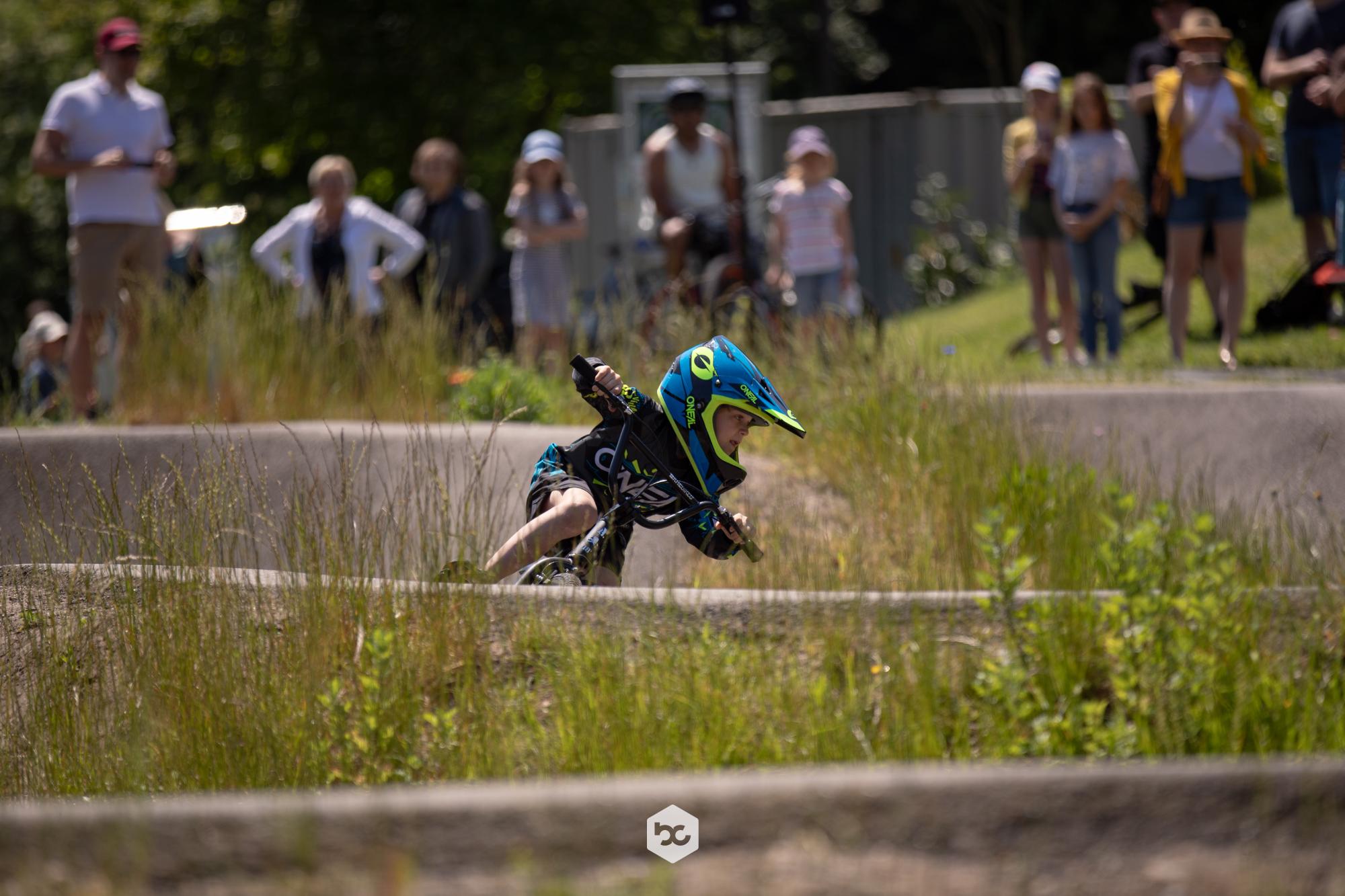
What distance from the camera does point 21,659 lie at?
4.45m

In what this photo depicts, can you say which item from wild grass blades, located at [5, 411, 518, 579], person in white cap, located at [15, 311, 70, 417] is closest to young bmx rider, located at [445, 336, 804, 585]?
wild grass blades, located at [5, 411, 518, 579]

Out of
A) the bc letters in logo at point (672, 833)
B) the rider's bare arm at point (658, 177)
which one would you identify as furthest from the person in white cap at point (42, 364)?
the bc letters in logo at point (672, 833)

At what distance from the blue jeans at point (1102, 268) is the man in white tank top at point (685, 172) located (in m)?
2.24

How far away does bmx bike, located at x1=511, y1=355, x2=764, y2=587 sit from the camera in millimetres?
4688

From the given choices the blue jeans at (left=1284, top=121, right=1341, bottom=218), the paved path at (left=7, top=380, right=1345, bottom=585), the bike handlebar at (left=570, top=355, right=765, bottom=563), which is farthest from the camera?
the blue jeans at (left=1284, top=121, right=1341, bottom=218)

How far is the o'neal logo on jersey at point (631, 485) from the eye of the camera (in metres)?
5.09

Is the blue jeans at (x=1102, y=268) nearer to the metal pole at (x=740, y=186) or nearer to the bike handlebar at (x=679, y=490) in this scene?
the metal pole at (x=740, y=186)

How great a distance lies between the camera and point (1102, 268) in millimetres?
9883

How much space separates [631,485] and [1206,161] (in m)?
5.37

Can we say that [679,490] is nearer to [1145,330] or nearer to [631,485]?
[631,485]

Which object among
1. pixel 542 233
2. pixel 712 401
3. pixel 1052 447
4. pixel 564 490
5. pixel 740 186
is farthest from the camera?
pixel 740 186

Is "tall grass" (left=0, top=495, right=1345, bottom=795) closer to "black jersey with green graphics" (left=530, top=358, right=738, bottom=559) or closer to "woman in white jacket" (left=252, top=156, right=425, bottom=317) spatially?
"black jersey with green graphics" (left=530, top=358, right=738, bottom=559)

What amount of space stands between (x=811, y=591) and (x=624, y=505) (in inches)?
39.6

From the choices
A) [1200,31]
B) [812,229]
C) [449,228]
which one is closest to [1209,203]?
[1200,31]
